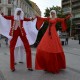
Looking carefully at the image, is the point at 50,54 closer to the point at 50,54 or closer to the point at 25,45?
the point at 50,54

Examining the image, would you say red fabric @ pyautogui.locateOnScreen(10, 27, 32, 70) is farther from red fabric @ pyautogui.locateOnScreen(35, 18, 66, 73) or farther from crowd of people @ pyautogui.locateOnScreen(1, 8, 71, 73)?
red fabric @ pyautogui.locateOnScreen(35, 18, 66, 73)

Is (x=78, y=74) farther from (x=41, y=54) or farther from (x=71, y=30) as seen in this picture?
(x=71, y=30)

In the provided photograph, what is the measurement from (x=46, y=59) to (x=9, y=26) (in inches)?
72.4

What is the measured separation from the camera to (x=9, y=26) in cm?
1030

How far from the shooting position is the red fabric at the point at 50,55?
9.23 metres

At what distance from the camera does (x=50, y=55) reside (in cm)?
922

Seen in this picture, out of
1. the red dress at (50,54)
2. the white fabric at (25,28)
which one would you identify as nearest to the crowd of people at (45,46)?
the red dress at (50,54)

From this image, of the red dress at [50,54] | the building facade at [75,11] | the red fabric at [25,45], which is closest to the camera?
the red dress at [50,54]

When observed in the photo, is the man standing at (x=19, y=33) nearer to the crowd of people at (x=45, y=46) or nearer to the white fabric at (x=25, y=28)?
the crowd of people at (x=45, y=46)

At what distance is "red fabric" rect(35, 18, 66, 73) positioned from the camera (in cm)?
923

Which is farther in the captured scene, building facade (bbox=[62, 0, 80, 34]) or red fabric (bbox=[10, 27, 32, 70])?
building facade (bbox=[62, 0, 80, 34])

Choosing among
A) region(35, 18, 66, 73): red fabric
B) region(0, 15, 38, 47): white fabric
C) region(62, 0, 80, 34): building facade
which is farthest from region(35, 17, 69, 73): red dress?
region(62, 0, 80, 34): building facade

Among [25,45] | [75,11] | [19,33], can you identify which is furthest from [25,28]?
[75,11]

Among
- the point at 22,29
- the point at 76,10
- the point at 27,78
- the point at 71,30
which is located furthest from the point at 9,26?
the point at 76,10
